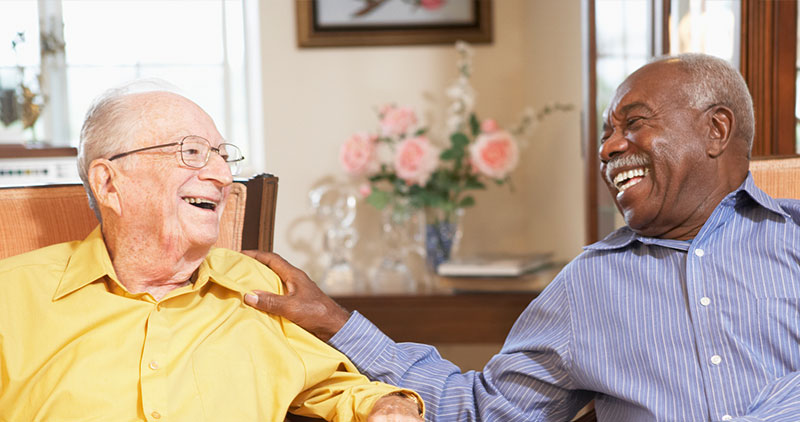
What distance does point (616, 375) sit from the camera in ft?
4.72

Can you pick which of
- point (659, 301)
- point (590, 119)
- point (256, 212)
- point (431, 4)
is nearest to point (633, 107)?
point (659, 301)

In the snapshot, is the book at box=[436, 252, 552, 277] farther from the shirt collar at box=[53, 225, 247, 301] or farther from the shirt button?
the shirt collar at box=[53, 225, 247, 301]

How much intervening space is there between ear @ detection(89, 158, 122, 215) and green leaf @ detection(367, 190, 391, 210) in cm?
194

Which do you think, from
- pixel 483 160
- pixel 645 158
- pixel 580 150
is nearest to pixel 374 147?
pixel 483 160

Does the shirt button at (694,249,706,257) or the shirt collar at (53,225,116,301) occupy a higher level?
the shirt collar at (53,225,116,301)

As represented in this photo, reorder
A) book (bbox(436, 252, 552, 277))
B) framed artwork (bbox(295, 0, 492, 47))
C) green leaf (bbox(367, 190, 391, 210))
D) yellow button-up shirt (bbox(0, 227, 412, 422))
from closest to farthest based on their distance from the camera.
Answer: yellow button-up shirt (bbox(0, 227, 412, 422)) < book (bbox(436, 252, 552, 277)) < green leaf (bbox(367, 190, 391, 210)) < framed artwork (bbox(295, 0, 492, 47))

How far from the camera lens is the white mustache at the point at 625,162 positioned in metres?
1.49

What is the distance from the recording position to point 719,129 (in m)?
1.48

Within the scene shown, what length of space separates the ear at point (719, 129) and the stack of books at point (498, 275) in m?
1.41

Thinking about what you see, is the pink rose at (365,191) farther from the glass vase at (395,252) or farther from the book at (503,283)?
the book at (503,283)

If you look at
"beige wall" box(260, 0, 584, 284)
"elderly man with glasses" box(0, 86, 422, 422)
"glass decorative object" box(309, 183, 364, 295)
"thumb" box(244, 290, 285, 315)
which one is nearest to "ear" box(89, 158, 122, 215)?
"elderly man with glasses" box(0, 86, 422, 422)

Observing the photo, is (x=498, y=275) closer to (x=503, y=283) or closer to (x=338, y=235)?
(x=503, y=283)

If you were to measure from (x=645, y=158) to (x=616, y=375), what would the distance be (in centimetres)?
41

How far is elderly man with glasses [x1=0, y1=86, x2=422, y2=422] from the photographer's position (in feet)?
4.05
